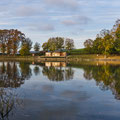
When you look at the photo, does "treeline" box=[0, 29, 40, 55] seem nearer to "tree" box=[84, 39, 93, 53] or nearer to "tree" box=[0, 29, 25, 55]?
"tree" box=[0, 29, 25, 55]

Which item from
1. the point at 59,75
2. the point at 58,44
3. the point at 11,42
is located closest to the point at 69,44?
the point at 58,44

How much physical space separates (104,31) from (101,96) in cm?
8903

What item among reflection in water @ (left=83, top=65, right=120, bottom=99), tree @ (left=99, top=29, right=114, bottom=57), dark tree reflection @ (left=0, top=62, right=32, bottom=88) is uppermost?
tree @ (left=99, top=29, right=114, bottom=57)

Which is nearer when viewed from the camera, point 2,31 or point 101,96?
point 101,96

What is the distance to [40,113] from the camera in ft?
35.8

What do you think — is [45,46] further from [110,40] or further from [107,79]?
[107,79]

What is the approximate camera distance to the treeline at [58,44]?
432ft

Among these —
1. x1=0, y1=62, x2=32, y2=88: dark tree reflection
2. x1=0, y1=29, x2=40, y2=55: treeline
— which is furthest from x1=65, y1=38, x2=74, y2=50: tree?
x1=0, y1=62, x2=32, y2=88: dark tree reflection

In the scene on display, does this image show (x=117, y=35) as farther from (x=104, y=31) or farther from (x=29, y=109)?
(x=29, y=109)

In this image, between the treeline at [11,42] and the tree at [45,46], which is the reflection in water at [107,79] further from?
the tree at [45,46]

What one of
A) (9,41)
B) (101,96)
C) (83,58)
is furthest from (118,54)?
(101,96)

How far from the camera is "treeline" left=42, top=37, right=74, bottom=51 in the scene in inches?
5188

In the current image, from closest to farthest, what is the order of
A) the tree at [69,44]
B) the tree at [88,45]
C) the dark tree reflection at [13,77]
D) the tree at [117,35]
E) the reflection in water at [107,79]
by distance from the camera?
the reflection in water at [107,79], the dark tree reflection at [13,77], the tree at [117,35], the tree at [88,45], the tree at [69,44]

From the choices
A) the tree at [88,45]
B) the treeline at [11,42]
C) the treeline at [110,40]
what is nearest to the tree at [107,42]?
the treeline at [110,40]
